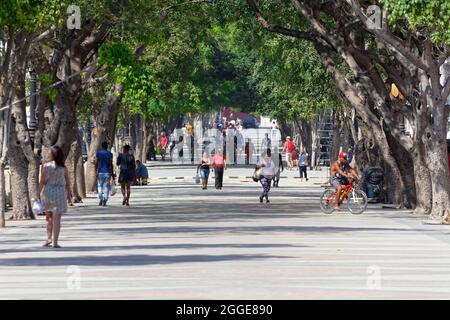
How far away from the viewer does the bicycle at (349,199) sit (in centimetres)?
3794

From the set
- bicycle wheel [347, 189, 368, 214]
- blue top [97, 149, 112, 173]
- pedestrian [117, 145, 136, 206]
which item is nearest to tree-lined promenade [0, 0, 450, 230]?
blue top [97, 149, 112, 173]

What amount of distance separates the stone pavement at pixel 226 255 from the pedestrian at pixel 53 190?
0.45 m

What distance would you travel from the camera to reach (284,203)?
4397cm

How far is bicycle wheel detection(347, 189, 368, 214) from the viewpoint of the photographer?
37.9m

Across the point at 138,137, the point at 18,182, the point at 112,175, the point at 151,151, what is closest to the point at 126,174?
the point at 112,175

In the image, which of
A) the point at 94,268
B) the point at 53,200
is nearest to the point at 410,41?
the point at 53,200

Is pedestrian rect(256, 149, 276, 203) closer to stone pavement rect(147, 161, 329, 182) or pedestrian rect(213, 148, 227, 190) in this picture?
pedestrian rect(213, 148, 227, 190)

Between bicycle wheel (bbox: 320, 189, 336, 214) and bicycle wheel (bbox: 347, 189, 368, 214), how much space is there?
0.46m

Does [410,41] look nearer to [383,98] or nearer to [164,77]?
[383,98]

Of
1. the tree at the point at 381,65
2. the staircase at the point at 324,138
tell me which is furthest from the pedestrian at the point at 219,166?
the staircase at the point at 324,138

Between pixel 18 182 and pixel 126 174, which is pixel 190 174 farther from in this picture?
pixel 18 182

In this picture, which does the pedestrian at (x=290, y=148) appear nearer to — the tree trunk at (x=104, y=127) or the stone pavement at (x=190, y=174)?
the stone pavement at (x=190, y=174)

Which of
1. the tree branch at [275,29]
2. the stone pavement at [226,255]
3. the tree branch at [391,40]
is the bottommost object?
the stone pavement at [226,255]

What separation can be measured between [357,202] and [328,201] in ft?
→ 2.76
